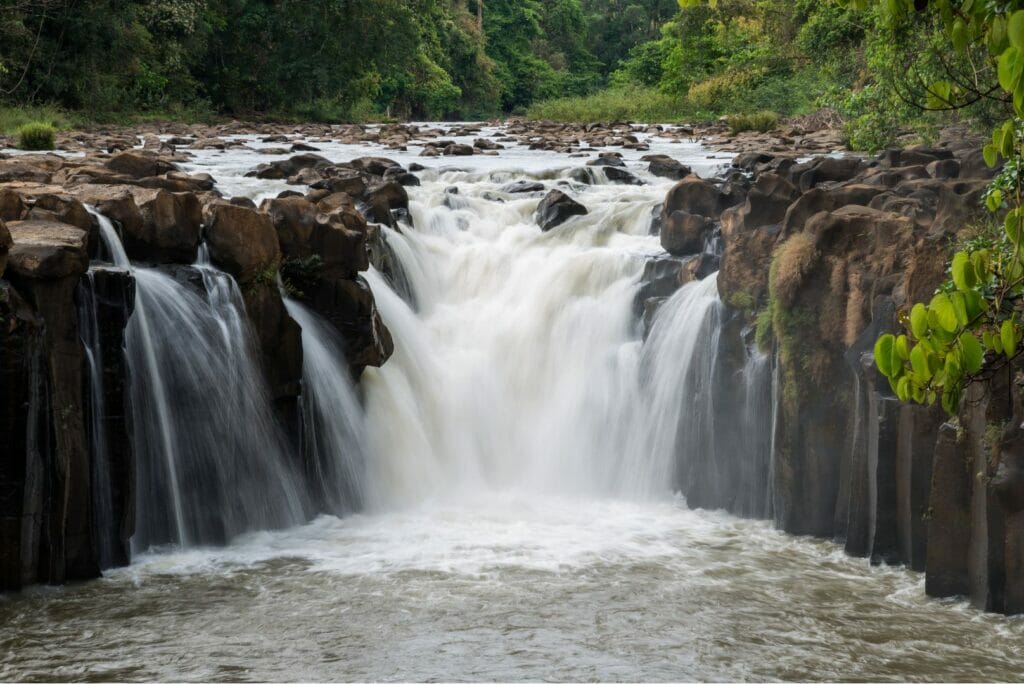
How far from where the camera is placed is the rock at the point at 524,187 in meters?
18.8

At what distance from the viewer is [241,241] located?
37.0 ft

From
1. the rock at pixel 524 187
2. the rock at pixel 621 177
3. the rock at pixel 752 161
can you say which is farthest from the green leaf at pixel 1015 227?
the rock at pixel 752 161

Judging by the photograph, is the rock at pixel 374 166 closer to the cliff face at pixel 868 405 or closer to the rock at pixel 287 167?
the rock at pixel 287 167

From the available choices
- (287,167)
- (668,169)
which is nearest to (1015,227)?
(287,167)

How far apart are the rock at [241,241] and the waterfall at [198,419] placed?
0.18m

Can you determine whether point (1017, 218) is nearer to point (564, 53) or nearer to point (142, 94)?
point (142, 94)

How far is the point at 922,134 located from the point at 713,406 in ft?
23.5

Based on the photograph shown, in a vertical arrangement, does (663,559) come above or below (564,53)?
below

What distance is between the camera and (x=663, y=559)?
9758 mm

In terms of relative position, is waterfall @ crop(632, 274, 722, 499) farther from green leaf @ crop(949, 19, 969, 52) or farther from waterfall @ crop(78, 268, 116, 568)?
green leaf @ crop(949, 19, 969, 52)

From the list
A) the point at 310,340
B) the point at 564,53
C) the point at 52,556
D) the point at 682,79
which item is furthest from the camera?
the point at 564,53

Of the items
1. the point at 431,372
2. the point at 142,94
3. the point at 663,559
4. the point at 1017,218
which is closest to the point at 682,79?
the point at 142,94

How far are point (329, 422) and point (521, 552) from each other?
301 cm

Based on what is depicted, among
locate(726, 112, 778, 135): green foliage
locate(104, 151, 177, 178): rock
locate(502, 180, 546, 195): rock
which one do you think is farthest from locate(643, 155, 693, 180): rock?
locate(726, 112, 778, 135): green foliage
